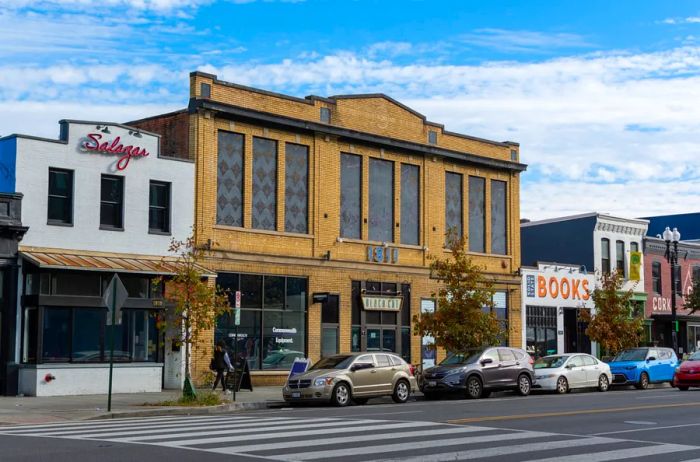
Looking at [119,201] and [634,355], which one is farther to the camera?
[634,355]

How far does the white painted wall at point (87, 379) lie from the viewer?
27422 millimetres

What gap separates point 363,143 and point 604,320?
548 inches

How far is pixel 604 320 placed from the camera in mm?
43000

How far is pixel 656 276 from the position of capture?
173ft

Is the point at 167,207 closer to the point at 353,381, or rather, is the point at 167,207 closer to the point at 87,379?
the point at 87,379

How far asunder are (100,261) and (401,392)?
31.7 ft

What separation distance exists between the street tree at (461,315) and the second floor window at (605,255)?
645 inches

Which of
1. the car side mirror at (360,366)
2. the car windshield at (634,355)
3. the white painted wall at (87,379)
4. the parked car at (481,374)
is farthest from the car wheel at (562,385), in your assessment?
the white painted wall at (87,379)

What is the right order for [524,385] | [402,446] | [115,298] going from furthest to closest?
[524,385]
[115,298]
[402,446]

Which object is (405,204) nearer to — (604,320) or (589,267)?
(604,320)

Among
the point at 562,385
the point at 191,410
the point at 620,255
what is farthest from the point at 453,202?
the point at 191,410

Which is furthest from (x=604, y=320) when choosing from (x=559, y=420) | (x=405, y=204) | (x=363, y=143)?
(x=559, y=420)

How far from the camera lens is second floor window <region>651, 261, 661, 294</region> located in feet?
172

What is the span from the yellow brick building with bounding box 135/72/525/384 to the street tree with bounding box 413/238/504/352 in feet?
11.4
